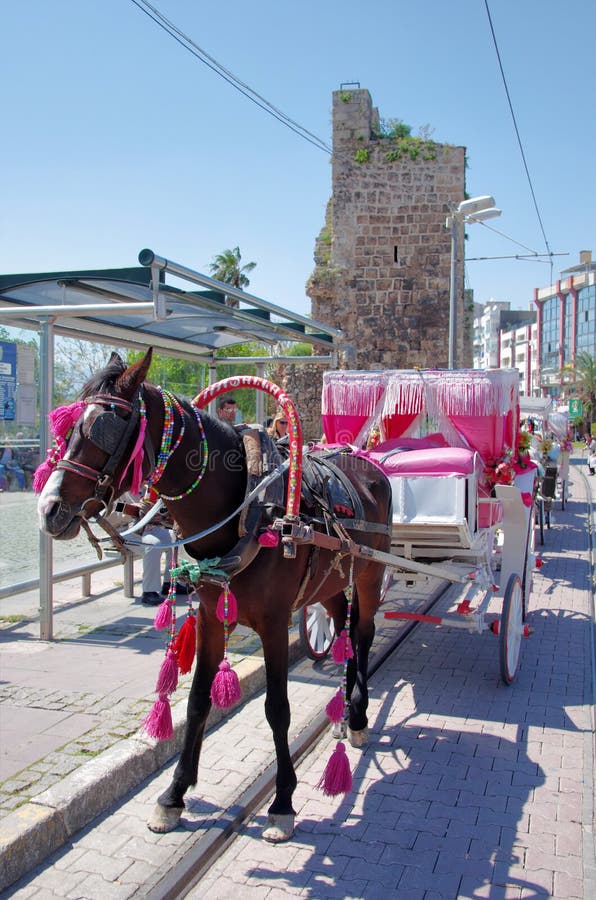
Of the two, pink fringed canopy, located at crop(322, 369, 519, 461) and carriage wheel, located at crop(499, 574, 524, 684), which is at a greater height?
pink fringed canopy, located at crop(322, 369, 519, 461)

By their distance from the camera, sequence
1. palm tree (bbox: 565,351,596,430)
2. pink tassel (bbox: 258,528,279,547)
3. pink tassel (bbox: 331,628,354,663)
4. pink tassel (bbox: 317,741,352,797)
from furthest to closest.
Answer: palm tree (bbox: 565,351,596,430), pink tassel (bbox: 331,628,354,663), pink tassel (bbox: 317,741,352,797), pink tassel (bbox: 258,528,279,547)

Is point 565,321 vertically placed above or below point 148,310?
above

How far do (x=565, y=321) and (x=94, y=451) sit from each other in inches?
3365

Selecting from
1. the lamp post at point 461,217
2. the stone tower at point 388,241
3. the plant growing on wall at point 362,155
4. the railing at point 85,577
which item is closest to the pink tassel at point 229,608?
the railing at point 85,577

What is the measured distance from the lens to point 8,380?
6188 millimetres

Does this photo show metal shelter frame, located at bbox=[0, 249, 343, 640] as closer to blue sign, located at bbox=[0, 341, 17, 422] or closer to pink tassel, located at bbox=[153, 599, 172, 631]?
blue sign, located at bbox=[0, 341, 17, 422]

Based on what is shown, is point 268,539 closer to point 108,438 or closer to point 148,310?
point 108,438

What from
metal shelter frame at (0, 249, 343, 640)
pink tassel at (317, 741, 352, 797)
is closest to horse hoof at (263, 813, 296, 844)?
pink tassel at (317, 741, 352, 797)

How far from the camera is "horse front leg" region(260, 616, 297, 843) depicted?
352cm

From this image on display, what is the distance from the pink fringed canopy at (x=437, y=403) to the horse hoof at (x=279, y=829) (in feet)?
12.5

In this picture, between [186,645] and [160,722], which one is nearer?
[160,722]

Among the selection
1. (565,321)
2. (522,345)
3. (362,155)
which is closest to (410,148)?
(362,155)

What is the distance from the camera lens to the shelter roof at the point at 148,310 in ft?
17.1

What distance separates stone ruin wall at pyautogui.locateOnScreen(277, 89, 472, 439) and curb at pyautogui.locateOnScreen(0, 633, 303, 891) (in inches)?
676
